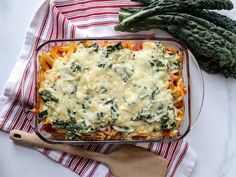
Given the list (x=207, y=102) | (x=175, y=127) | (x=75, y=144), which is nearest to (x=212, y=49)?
(x=207, y=102)

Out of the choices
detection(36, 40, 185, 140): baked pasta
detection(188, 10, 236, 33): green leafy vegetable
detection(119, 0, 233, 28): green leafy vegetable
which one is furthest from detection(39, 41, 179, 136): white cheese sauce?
detection(188, 10, 236, 33): green leafy vegetable

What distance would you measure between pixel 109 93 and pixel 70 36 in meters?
0.29

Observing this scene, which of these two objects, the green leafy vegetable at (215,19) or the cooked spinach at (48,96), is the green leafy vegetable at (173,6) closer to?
the green leafy vegetable at (215,19)

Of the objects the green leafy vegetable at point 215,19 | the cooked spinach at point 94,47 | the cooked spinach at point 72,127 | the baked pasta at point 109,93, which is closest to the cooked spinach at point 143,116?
the baked pasta at point 109,93

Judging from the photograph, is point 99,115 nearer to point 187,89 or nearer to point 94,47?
point 94,47

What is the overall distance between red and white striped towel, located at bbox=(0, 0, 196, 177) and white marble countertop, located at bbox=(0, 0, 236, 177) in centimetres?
4

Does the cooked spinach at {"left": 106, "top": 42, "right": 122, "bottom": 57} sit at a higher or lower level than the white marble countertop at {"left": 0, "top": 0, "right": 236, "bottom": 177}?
higher

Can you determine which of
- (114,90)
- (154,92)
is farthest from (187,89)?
(114,90)

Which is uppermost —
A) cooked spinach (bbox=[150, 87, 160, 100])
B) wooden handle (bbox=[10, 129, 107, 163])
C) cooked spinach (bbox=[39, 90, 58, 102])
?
cooked spinach (bbox=[150, 87, 160, 100])

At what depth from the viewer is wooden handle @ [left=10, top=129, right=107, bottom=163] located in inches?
68.5

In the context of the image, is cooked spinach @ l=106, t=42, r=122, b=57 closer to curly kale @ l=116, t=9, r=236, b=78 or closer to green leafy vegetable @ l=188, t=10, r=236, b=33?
curly kale @ l=116, t=9, r=236, b=78

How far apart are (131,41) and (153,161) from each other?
1.36ft

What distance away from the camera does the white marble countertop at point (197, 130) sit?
1.78m

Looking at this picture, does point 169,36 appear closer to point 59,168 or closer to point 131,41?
point 131,41
